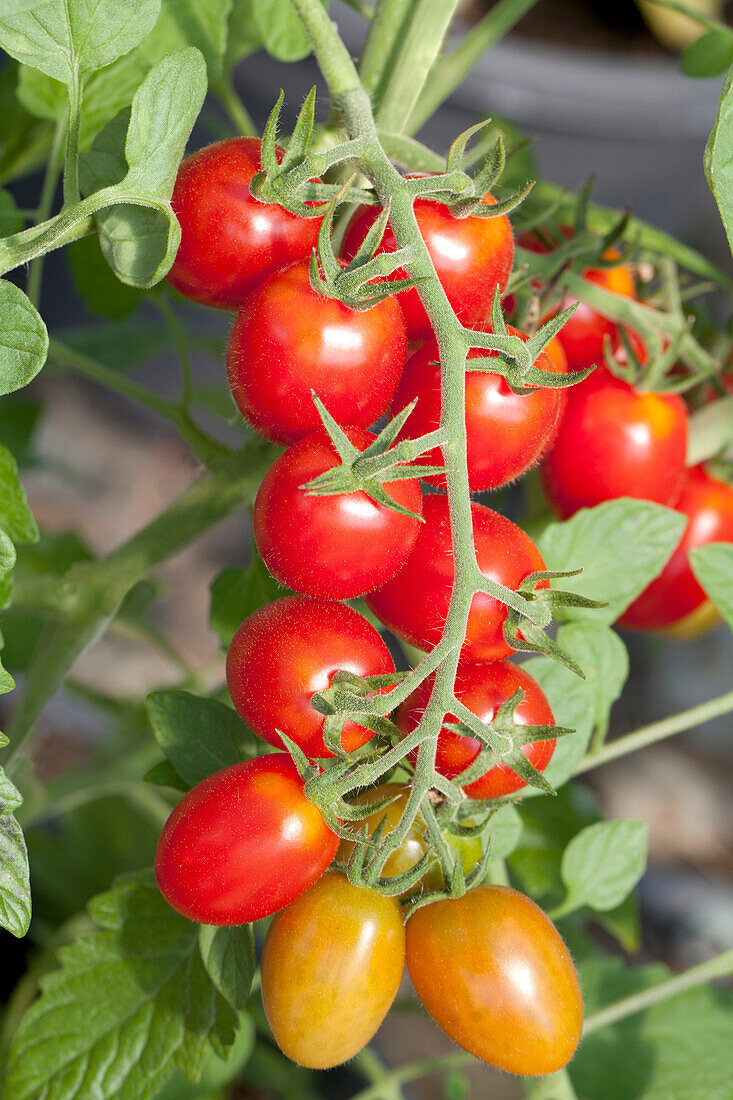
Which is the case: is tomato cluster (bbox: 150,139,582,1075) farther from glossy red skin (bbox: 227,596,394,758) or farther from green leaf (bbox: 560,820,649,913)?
green leaf (bbox: 560,820,649,913)

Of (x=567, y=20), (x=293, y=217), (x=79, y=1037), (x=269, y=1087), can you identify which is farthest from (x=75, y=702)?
(x=567, y=20)

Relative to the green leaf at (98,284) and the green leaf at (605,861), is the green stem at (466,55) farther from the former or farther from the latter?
the green leaf at (605,861)

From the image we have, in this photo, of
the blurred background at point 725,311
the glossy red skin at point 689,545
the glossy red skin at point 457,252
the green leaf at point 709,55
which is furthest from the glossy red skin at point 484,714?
the blurred background at point 725,311

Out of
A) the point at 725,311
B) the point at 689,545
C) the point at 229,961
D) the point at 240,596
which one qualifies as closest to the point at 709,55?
the point at 689,545

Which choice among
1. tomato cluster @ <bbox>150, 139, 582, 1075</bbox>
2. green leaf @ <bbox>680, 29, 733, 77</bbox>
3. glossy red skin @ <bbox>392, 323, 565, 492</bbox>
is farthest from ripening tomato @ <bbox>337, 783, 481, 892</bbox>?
green leaf @ <bbox>680, 29, 733, 77</bbox>

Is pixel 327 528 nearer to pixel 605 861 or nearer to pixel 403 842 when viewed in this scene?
pixel 403 842

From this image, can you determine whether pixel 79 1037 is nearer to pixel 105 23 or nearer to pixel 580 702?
pixel 580 702
